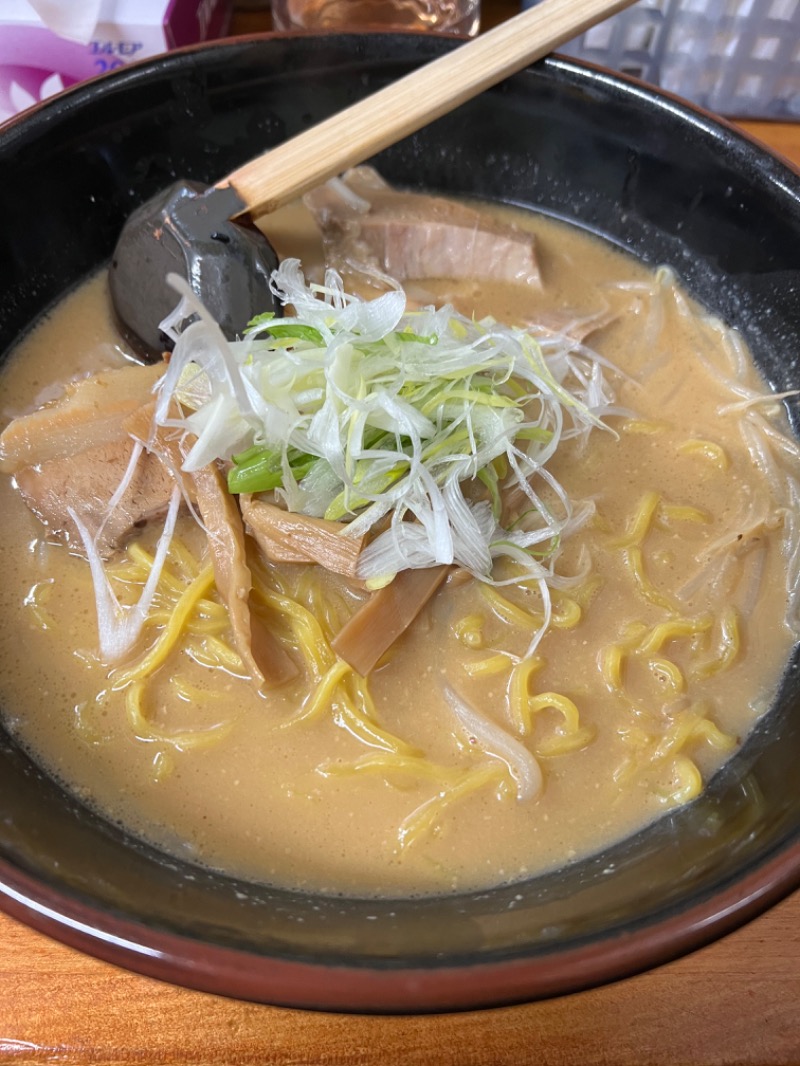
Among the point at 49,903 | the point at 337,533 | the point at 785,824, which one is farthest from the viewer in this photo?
the point at 337,533

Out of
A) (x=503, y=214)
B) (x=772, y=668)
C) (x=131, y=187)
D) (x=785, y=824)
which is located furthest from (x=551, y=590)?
(x=131, y=187)

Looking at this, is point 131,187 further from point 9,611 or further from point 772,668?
point 772,668

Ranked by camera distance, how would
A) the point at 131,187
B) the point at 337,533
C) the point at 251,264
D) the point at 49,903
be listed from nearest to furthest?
the point at 49,903 → the point at 337,533 → the point at 251,264 → the point at 131,187

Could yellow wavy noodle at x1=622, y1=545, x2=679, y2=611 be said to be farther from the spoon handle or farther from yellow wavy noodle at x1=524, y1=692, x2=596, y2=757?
the spoon handle

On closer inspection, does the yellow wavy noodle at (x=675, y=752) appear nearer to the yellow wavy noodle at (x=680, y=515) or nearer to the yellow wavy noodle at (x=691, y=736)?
the yellow wavy noodle at (x=691, y=736)

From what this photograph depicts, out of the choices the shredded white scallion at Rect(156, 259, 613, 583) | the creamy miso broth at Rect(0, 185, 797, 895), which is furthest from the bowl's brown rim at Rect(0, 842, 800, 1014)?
the shredded white scallion at Rect(156, 259, 613, 583)

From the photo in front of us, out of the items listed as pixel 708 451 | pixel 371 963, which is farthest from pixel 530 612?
pixel 371 963

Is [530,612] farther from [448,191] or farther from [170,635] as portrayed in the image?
[448,191]

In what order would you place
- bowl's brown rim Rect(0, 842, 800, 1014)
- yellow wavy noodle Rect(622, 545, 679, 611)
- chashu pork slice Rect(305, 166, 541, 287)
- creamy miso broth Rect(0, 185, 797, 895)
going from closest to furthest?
bowl's brown rim Rect(0, 842, 800, 1014)
creamy miso broth Rect(0, 185, 797, 895)
yellow wavy noodle Rect(622, 545, 679, 611)
chashu pork slice Rect(305, 166, 541, 287)
